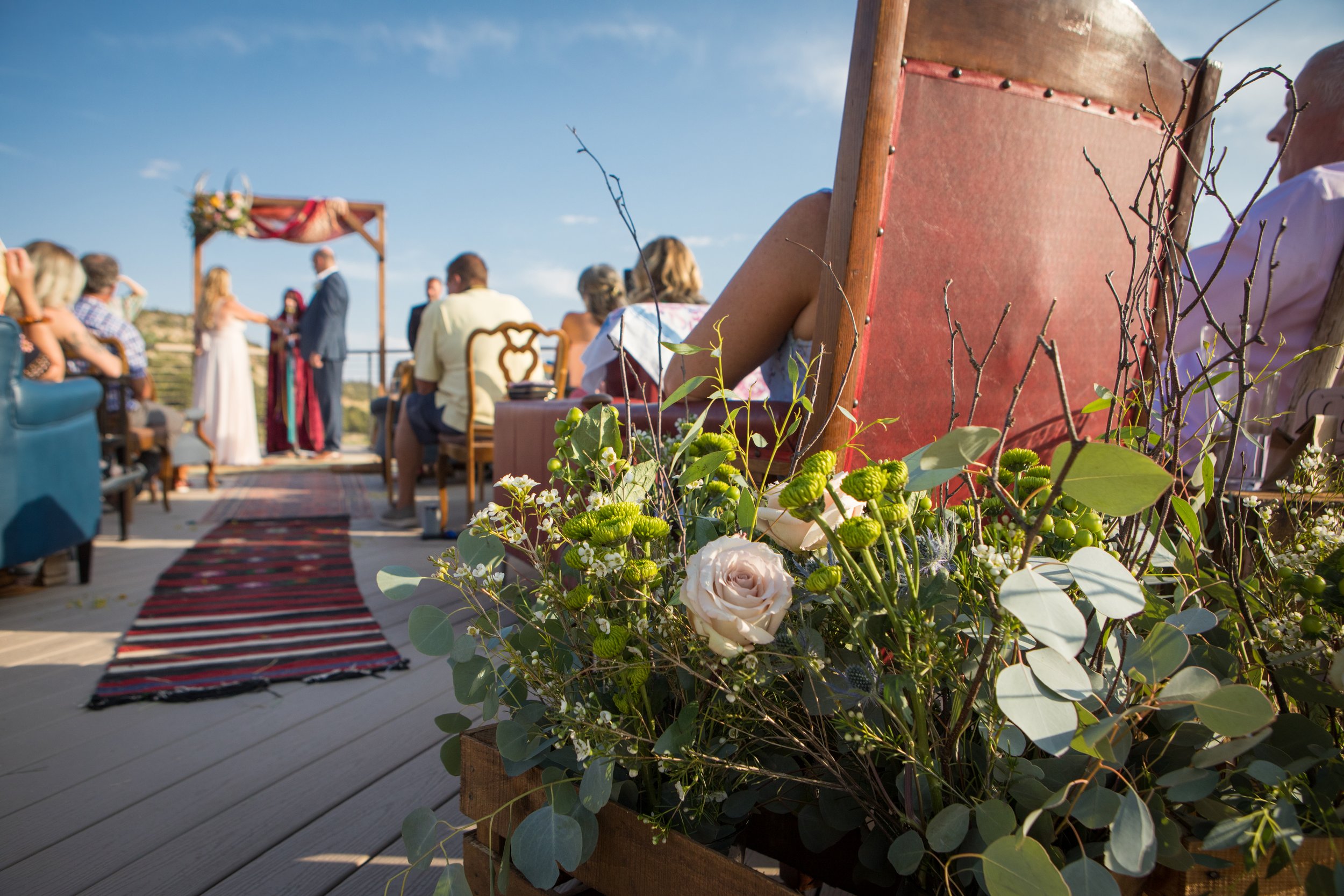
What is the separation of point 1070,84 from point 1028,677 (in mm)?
926

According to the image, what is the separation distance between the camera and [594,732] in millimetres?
521

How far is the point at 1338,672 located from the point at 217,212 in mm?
9840

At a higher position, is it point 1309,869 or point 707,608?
point 707,608

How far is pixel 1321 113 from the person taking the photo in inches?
60.5

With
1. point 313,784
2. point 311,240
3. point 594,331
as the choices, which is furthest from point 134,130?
point 313,784

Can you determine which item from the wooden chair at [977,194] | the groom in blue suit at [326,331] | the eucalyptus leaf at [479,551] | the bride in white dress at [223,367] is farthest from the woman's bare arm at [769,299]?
the groom in blue suit at [326,331]

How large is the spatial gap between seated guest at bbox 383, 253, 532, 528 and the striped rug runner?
0.84 metres

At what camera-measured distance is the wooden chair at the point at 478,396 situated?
3.47m

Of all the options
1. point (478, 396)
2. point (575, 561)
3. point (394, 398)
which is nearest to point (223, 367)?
point (394, 398)

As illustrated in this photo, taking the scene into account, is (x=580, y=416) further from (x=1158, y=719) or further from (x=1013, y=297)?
(x=1013, y=297)

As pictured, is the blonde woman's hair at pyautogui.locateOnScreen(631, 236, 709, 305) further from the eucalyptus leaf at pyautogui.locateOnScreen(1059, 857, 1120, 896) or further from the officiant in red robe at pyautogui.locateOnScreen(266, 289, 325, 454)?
the officiant in red robe at pyautogui.locateOnScreen(266, 289, 325, 454)

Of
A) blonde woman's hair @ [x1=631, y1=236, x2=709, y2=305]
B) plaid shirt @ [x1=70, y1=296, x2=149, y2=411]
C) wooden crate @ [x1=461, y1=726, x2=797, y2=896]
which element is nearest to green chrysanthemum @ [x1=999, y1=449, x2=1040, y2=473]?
wooden crate @ [x1=461, y1=726, x2=797, y2=896]

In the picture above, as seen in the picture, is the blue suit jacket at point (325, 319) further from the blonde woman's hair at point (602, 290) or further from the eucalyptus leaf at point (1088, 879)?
the eucalyptus leaf at point (1088, 879)

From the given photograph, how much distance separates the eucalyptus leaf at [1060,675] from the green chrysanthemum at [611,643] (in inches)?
10.0
